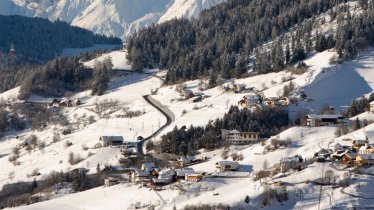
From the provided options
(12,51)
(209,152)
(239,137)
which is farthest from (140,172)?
(12,51)

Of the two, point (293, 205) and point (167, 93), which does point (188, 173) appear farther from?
point (167, 93)

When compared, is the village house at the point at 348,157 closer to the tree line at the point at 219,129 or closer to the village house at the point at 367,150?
the village house at the point at 367,150

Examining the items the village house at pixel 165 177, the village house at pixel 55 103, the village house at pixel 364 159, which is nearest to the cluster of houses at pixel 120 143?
the village house at pixel 165 177

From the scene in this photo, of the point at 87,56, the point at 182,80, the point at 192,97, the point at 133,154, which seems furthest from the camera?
the point at 87,56

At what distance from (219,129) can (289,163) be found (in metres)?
17.0

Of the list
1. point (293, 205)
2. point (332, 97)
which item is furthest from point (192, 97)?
point (293, 205)

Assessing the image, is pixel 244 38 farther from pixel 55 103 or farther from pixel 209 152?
pixel 209 152

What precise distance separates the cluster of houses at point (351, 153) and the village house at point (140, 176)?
43.9 feet

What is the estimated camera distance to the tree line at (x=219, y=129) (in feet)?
308

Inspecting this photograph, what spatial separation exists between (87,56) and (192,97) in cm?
3672

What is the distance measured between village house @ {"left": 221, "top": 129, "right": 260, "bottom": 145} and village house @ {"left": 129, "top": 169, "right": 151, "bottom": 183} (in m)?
11.0

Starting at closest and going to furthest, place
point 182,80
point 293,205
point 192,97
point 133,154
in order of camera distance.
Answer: point 293,205 → point 133,154 → point 192,97 → point 182,80

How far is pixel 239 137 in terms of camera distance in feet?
308

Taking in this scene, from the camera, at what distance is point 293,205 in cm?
7375
